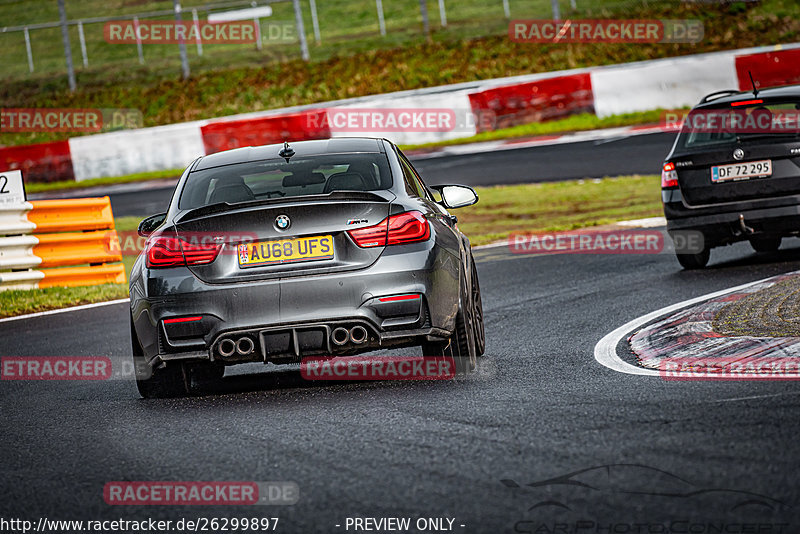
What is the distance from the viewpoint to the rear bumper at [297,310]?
262 inches

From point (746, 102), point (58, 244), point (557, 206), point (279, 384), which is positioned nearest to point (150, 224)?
point (279, 384)

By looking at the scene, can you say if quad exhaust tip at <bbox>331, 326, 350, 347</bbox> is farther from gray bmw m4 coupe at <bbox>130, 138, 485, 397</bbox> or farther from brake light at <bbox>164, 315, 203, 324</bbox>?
brake light at <bbox>164, 315, 203, 324</bbox>

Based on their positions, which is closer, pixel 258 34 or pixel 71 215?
pixel 71 215

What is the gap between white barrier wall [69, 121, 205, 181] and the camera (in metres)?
29.1

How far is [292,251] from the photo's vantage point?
22.0ft

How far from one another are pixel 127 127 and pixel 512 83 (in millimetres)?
14430

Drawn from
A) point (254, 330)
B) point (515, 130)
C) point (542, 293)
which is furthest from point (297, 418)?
point (515, 130)

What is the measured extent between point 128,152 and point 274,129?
4094 millimetres

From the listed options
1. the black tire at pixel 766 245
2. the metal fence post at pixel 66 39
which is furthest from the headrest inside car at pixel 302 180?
the metal fence post at pixel 66 39
